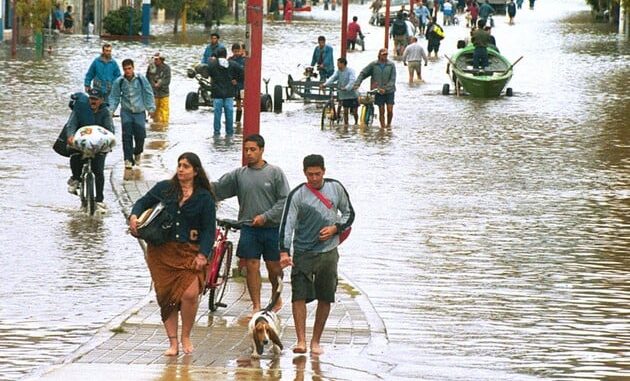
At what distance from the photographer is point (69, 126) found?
18922mm

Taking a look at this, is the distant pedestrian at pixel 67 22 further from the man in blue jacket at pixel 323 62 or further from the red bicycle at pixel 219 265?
the red bicycle at pixel 219 265

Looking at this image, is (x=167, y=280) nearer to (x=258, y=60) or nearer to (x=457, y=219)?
(x=258, y=60)

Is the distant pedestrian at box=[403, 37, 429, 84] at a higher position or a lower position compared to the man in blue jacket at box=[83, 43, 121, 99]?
lower

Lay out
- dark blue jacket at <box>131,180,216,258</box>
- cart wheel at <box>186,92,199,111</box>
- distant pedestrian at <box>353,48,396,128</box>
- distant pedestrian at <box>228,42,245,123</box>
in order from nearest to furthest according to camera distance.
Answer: dark blue jacket at <box>131,180,216,258</box>, distant pedestrian at <box>228,42,245,123</box>, distant pedestrian at <box>353,48,396,128</box>, cart wheel at <box>186,92,199,111</box>

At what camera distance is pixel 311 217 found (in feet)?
38.2

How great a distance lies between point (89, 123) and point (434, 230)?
405cm

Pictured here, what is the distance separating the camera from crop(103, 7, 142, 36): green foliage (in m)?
62.4

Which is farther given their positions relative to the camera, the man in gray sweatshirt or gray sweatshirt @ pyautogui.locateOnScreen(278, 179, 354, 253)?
the man in gray sweatshirt

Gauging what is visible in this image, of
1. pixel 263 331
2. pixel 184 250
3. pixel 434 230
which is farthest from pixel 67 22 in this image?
pixel 263 331

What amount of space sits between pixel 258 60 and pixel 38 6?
3568 centimetres

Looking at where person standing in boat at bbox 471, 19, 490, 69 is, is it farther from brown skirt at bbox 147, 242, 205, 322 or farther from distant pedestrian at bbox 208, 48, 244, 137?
brown skirt at bbox 147, 242, 205, 322

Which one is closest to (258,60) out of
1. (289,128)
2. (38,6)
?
(289,128)

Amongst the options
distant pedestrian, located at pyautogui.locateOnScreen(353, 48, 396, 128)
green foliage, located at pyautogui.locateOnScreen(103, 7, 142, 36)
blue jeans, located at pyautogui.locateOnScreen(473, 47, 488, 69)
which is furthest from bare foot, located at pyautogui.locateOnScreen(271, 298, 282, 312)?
green foliage, located at pyautogui.locateOnScreen(103, 7, 142, 36)

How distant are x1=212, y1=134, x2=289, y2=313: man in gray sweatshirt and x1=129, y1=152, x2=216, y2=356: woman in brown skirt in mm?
1111
